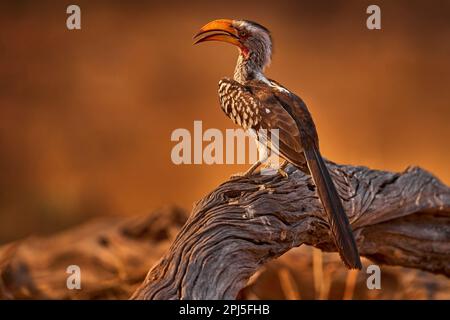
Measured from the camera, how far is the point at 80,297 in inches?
158

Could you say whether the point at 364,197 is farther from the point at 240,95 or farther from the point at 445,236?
the point at 240,95

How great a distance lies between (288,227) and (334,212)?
0.26m

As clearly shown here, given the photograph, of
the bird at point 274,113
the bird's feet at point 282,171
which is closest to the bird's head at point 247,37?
the bird at point 274,113

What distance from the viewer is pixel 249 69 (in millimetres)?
3316

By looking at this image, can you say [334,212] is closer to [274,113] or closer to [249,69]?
[274,113]

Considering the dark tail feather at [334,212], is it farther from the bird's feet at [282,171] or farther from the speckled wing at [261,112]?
the bird's feet at [282,171]

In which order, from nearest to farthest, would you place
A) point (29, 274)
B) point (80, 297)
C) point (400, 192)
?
1. point (400, 192)
2. point (80, 297)
3. point (29, 274)

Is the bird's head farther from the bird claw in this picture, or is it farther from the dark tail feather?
the dark tail feather

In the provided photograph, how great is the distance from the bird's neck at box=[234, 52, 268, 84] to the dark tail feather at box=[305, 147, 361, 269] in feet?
1.72

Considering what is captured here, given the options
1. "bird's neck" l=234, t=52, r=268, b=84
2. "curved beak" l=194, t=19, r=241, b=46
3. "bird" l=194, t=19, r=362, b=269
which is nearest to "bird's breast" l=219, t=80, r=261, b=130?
"bird" l=194, t=19, r=362, b=269

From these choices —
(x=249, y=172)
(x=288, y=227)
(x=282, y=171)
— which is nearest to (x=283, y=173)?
(x=282, y=171)

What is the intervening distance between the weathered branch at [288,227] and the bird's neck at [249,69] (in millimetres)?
426

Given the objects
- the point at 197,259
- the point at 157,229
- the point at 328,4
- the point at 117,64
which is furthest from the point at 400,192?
the point at 117,64

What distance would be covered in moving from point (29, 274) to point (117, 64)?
5.10ft
